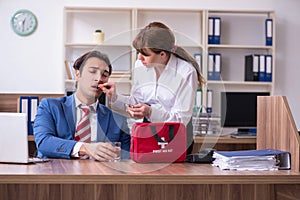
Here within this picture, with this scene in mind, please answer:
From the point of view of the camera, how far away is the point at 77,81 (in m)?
2.95

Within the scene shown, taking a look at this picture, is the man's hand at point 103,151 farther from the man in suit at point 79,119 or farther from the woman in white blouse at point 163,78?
the woman in white blouse at point 163,78

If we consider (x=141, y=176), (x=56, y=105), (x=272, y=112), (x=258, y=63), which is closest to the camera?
(x=141, y=176)

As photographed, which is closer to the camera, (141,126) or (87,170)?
(87,170)

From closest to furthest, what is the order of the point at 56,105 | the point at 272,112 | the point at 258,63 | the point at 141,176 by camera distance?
the point at 141,176 → the point at 272,112 → the point at 56,105 → the point at 258,63

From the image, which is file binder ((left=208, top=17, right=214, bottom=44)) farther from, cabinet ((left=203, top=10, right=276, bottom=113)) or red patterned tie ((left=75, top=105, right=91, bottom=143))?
red patterned tie ((left=75, top=105, right=91, bottom=143))

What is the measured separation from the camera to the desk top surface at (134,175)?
2.16m

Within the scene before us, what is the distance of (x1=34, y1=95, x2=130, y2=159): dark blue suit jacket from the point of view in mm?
2785

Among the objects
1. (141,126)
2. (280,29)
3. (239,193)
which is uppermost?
(280,29)

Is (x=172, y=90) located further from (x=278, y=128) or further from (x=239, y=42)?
(x=239, y=42)

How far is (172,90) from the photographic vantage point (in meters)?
2.67

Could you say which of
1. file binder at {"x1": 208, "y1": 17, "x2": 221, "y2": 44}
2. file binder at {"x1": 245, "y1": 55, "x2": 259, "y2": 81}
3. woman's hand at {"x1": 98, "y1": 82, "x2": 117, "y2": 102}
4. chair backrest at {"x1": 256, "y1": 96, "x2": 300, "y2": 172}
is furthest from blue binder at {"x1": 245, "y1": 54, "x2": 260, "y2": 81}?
woman's hand at {"x1": 98, "y1": 82, "x2": 117, "y2": 102}

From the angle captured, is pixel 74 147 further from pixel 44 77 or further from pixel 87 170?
pixel 44 77

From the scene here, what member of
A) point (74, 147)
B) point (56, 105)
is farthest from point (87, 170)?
point (56, 105)

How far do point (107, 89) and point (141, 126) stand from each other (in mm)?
310
